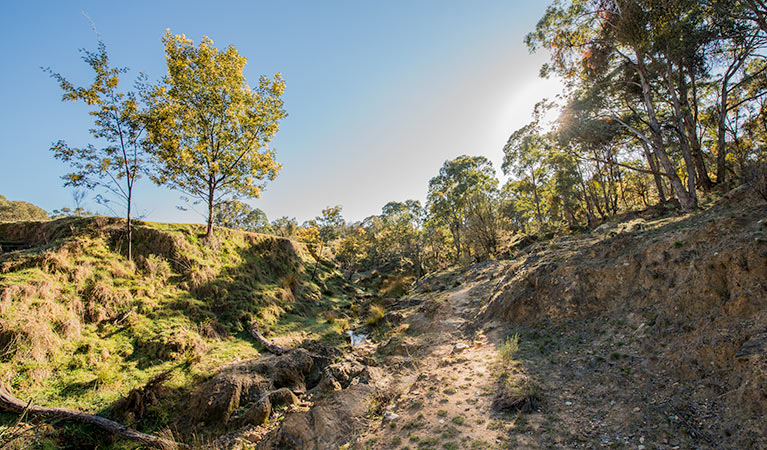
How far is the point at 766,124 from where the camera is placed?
17.8 meters

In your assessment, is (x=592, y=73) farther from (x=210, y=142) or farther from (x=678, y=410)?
(x=210, y=142)

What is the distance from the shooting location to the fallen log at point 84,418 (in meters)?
6.19

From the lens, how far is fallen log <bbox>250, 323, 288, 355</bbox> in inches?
459

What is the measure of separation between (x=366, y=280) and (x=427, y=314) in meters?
24.2

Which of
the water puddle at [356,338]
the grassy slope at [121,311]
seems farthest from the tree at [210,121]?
the water puddle at [356,338]

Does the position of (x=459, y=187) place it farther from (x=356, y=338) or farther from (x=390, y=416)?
(x=390, y=416)

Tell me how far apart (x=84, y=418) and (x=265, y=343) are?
19.9 ft

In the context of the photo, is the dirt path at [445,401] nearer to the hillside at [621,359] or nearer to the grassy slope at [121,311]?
the hillside at [621,359]

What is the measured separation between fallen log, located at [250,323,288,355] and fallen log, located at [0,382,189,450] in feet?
17.3

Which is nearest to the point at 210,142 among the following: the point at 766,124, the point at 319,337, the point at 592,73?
the point at 319,337

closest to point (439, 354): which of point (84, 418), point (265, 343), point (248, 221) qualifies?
point (265, 343)

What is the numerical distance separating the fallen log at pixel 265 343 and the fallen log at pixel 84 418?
528cm

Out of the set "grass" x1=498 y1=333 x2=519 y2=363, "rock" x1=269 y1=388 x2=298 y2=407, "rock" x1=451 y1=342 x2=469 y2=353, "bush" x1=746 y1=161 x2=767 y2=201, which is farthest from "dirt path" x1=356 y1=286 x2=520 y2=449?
"bush" x1=746 y1=161 x2=767 y2=201

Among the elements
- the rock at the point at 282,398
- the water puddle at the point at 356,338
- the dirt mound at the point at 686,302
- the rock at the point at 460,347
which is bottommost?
the water puddle at the point at 356,338
